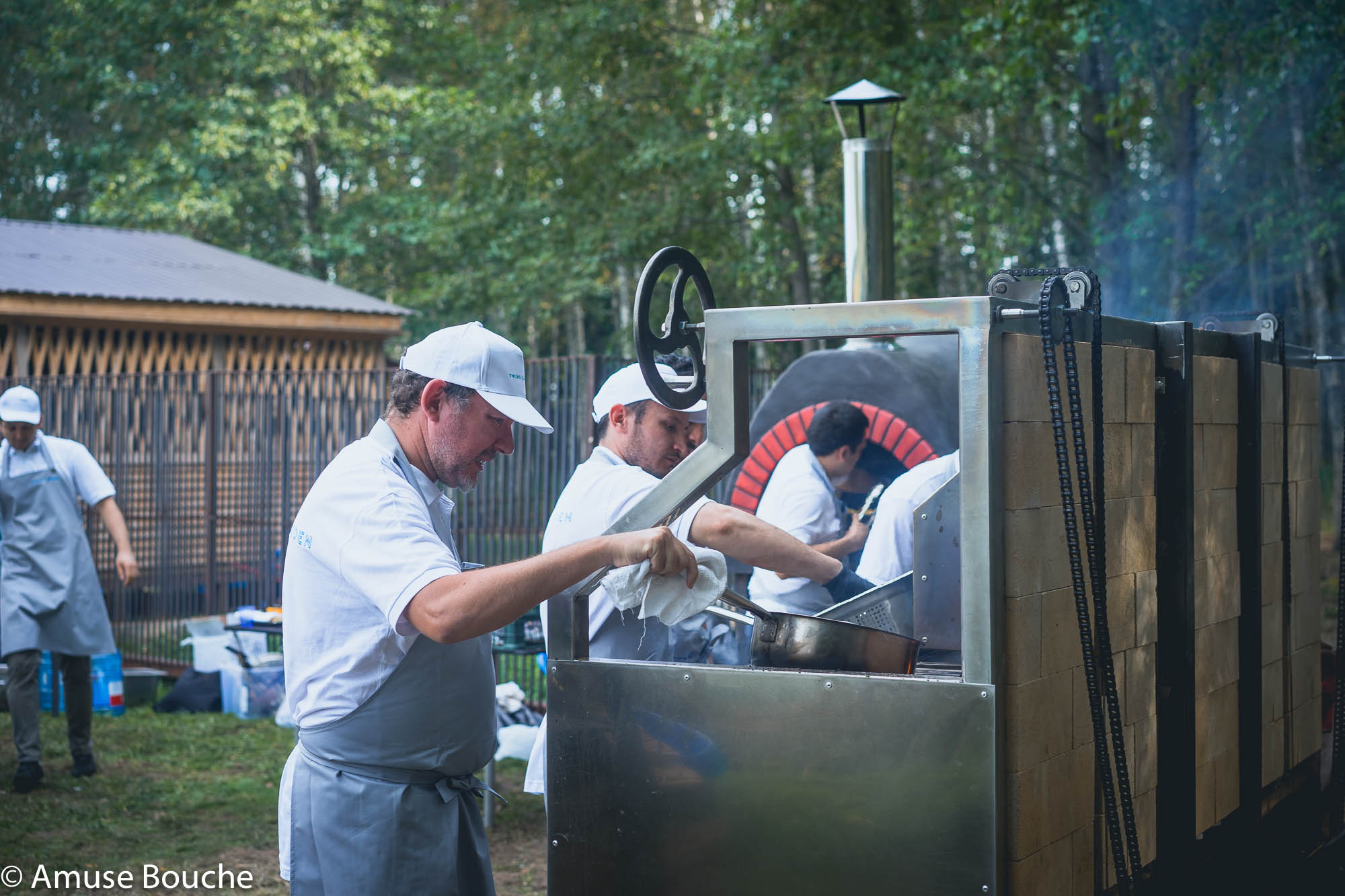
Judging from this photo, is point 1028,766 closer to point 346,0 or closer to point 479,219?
point 479,219

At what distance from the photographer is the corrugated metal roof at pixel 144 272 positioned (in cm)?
1219

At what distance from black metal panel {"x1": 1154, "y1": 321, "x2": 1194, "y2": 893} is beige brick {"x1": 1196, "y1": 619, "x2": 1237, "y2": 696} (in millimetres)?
70

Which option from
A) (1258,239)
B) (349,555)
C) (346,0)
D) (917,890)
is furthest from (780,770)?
(346,0)

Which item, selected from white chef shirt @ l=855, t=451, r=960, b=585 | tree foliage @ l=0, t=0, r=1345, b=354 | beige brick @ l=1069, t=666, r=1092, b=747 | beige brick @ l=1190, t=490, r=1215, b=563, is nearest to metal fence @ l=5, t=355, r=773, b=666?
white chef shirt @ l=855, t=451, r=960, b=585

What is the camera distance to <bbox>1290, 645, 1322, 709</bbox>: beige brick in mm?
3592

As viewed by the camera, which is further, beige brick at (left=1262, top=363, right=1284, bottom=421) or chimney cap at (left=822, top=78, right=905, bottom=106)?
chimney cap at (left=822, top=78, right=905, bottom=106)

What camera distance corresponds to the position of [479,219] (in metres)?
18.3

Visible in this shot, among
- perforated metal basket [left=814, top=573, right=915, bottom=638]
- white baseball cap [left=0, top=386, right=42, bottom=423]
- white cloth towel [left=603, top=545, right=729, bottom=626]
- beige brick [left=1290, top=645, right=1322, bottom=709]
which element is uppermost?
white baseball cap [left=0, top=386, right=42, bottom=423]

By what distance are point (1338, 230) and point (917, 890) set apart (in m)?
10.1

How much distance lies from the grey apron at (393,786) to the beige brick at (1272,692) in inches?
80.7

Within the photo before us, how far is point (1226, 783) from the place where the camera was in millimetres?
3023

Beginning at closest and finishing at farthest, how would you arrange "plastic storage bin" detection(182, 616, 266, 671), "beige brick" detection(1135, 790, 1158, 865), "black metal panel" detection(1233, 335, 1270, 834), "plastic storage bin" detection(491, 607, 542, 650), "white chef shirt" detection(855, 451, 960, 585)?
"beige brick" detection(1135, 790, 1158, 865) < "black metal panel" detection(1233, 335, 1270, 834) < "white chef shirt" detection(855, 451, 960, 585) < "plastic storage bin" detection(491, 607, 542, 650) < "plastic storage bin" detection(182, 616, 266, 671)

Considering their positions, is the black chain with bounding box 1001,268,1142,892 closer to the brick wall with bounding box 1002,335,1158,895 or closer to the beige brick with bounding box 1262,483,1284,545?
the brick wall with bounding box 1002,335,1158,895

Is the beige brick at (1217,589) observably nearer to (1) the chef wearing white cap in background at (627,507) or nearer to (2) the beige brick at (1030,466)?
(2) the beige brick at (1030,466)
